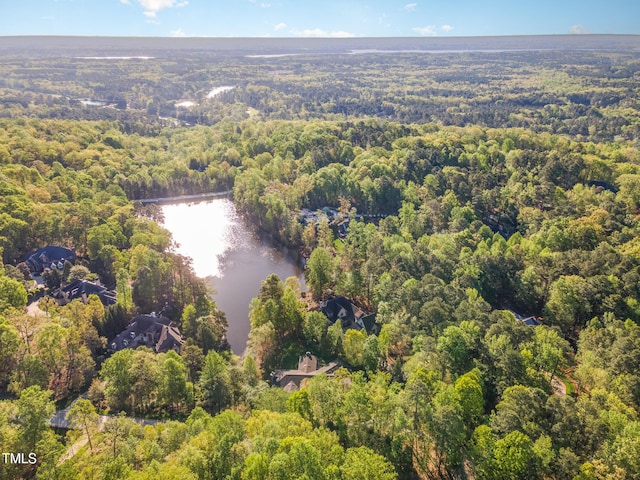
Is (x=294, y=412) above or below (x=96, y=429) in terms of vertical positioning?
above

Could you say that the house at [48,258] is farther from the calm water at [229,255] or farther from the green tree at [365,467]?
the green tree at [365,467]

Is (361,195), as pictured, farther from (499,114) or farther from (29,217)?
(499,114)

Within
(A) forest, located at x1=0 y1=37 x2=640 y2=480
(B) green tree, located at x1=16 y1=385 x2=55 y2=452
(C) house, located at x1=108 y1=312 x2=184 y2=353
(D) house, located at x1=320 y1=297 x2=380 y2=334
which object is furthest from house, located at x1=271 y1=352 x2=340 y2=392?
(B) green tree, located at x1=16 y1=385 x2=55 y2=452

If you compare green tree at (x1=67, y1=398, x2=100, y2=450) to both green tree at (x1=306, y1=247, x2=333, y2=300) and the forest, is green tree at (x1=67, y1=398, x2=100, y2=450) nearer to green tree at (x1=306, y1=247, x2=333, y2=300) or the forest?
the forest

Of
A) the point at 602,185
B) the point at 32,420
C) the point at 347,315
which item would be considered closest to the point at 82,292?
the point at 32,420

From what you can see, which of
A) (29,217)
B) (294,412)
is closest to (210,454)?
(294,412)
